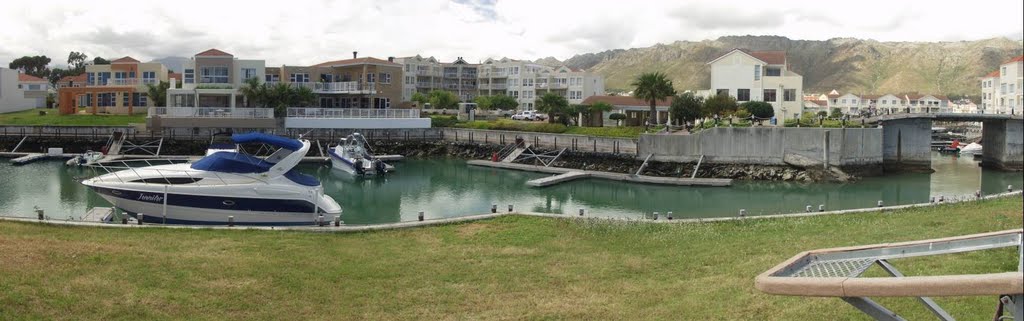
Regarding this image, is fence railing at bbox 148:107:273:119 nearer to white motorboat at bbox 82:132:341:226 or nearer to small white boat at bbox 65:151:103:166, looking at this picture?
small white boat at bbox 65:151:103:166

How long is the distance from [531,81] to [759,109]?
4671 centimetres

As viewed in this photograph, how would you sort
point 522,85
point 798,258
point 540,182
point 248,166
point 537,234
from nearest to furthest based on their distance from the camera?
point 798,258 < point 537,234 < point 248,166 < point 540,182 < point 522,85

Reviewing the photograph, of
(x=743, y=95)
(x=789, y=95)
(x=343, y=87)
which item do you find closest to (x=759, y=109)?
(x=743, y=95)

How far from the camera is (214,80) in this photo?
65.4 metres

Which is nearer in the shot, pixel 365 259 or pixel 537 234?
pixel 365 259

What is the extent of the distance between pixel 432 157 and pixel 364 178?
1442 centimetres

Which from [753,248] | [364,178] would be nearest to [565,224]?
[753,248]

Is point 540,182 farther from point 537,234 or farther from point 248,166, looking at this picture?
point 537,234

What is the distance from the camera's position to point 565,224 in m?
21.4

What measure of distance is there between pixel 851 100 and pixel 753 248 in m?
105

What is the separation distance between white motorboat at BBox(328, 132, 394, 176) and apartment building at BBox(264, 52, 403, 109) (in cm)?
1713

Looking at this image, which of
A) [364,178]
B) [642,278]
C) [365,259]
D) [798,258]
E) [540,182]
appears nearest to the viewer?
[798,258]

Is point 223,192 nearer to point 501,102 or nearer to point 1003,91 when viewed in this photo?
point 1003,91

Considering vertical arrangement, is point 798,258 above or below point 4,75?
below
